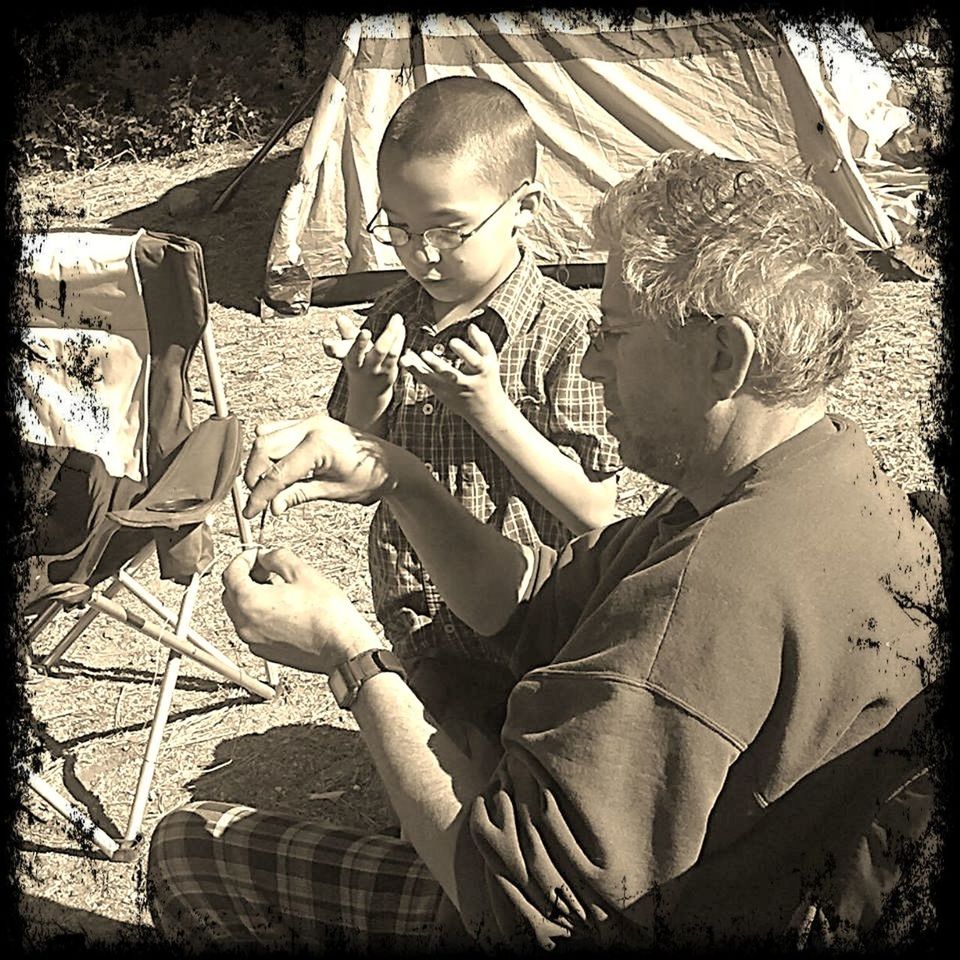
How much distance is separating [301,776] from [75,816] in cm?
61

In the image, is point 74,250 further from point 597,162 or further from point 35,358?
point 597,162

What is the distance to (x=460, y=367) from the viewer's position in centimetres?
213

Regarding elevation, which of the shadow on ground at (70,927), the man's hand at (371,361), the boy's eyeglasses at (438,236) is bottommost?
the shadow on ground at (70,927)

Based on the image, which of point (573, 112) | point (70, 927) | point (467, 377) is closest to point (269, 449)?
point (467, 377)

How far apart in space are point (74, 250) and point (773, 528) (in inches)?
100

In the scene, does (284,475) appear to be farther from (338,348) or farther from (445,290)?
(445,290)

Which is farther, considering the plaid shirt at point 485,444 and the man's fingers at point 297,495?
the plaid shirt at point 485,444

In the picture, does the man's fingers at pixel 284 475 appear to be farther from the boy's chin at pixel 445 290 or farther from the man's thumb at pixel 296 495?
the boy's chin at pixel 445 290

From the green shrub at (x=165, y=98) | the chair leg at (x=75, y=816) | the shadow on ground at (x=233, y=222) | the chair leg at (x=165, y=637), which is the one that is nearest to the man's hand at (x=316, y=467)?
the chair leg at (x=165, y=637)

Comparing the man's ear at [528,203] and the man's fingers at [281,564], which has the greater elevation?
the man's ear at [528,203]

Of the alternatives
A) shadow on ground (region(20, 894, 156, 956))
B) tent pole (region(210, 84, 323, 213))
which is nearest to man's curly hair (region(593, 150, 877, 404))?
shadow on ground (region(20, 894, 156, 956))

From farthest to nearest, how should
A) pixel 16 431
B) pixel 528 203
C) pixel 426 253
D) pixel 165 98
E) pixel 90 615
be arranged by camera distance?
pixel 165 98, pixel 16 431, pixel 90 615, pixel 528 203, pixel 426 253

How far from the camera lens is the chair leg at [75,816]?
2.97m

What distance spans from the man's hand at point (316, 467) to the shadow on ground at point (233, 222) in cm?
441
